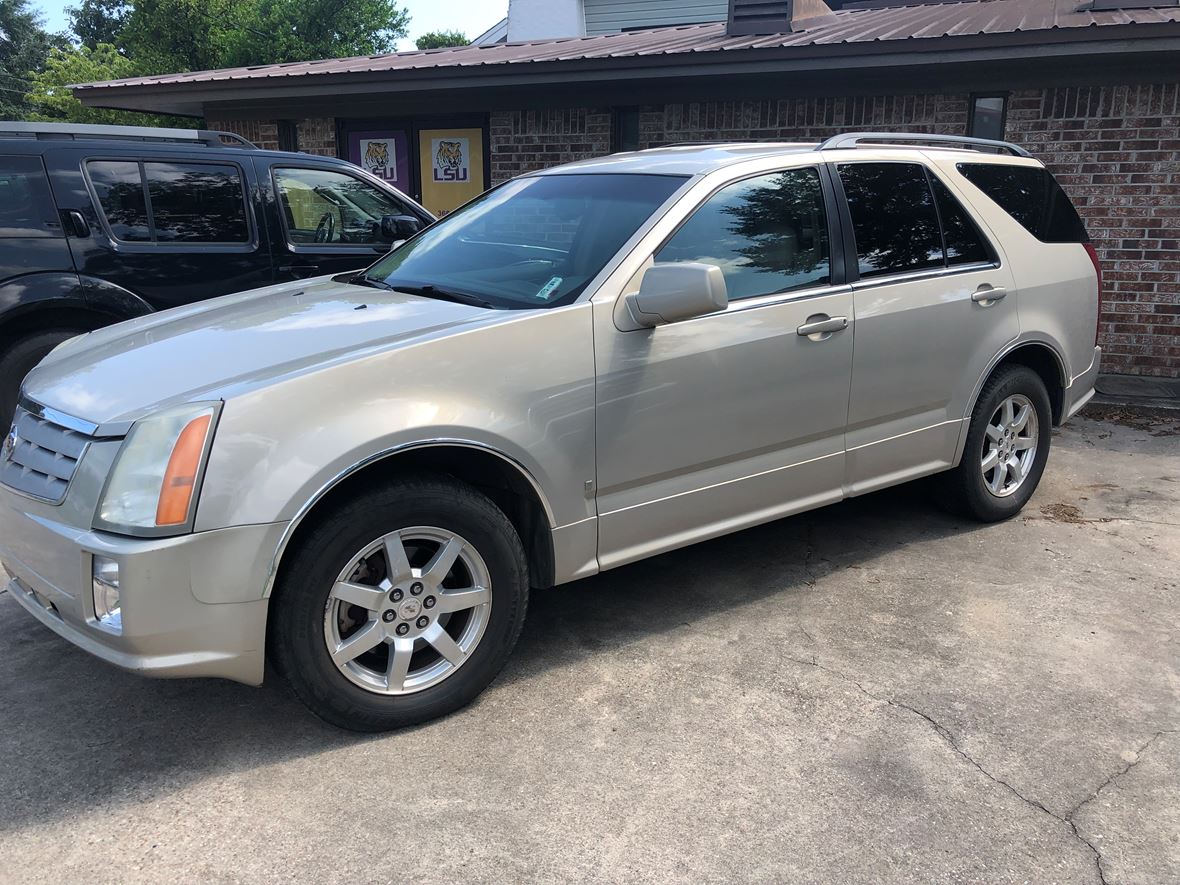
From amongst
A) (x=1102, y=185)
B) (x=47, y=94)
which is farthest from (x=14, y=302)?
(x=47, y=94)

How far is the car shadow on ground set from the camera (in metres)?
2.88

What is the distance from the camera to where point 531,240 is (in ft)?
13.0

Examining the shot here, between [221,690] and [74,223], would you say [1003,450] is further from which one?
[74,223]

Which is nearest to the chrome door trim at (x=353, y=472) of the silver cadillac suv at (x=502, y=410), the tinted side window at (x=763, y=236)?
the silver cadillac suv at (x=502, y=410)

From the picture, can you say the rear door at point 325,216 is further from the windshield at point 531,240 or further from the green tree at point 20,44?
the green tree at point 20,44

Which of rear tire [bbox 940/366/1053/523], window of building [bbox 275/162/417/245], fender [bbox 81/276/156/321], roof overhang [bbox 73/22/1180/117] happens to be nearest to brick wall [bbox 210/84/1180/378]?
roof overhang [bbox 73/22/1180/117]

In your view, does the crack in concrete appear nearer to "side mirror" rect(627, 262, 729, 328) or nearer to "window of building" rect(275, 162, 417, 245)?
"side mirror" rect(627, 262, 729, 328)

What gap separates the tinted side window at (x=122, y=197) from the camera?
5766mm

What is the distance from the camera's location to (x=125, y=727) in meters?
3.13

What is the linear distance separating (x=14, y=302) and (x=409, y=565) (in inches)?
150

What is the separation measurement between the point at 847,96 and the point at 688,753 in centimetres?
765

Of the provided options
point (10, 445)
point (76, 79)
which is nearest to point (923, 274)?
point (10, 445)

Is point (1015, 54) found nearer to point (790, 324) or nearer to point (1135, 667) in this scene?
point (790, 324)

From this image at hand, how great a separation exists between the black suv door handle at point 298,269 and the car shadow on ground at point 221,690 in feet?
9.46
